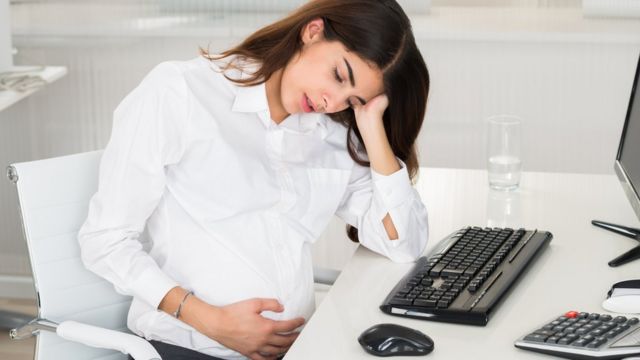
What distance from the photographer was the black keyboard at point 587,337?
48.6 inches

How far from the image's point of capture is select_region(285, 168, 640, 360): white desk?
1.34 metres

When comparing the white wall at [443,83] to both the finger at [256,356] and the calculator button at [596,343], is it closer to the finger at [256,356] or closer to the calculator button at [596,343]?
the finger at [256,356]

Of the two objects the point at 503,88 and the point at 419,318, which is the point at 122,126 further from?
the point at 503,88

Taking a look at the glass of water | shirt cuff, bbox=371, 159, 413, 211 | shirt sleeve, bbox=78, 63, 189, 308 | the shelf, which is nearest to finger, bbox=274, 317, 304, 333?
shirt sleeve, bbox=78, 63, 189, 308

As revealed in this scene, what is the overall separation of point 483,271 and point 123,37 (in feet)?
6.32

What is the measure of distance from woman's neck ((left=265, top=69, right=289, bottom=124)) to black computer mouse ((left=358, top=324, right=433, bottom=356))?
53cm

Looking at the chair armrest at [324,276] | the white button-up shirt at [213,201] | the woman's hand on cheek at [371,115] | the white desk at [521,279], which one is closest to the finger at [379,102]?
the woman's hand on cheek at [371,115]

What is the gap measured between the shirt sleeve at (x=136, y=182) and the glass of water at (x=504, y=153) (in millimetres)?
917

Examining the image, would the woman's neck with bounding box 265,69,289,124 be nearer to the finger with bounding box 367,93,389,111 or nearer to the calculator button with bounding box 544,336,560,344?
the finger with bounding box 367,93,389,111

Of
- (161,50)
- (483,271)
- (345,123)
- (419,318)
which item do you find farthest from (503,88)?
(419,318)

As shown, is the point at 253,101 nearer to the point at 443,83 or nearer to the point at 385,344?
the point at 385,344

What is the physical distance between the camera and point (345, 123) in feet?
5.95

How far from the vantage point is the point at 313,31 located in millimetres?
1591

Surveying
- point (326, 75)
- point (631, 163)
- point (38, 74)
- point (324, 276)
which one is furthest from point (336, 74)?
point (38, 74)
